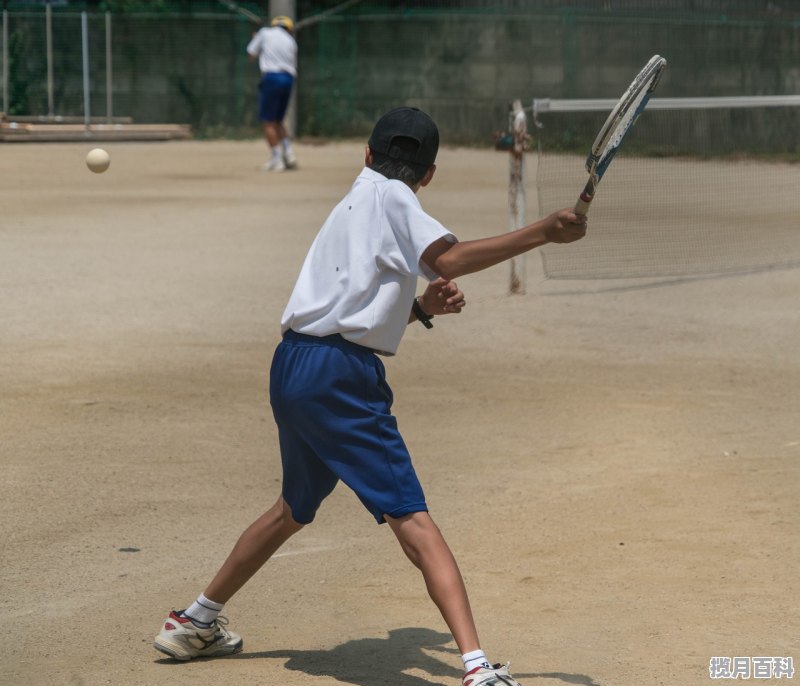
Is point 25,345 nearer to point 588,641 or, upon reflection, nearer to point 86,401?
point 86,401

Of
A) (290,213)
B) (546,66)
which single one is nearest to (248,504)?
(290,213)

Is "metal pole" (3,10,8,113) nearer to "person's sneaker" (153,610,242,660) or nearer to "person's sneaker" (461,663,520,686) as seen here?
"person's sneaker" (153,610,242,660)

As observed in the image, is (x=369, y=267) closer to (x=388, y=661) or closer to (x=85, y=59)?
(x=388, y=661)

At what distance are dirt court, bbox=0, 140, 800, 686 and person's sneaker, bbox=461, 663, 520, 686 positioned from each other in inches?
16.9

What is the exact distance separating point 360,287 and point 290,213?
11016 millimetres

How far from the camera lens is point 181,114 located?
984 inches

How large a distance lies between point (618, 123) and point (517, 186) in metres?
7.14

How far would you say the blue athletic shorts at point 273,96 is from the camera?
733 inches

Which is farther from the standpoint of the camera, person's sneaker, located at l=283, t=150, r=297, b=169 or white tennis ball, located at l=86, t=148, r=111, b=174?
person's sneaker, located at l=283, t=150, r=297, b=169

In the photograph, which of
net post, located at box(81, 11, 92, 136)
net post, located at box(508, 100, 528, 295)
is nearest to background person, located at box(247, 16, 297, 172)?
net post, located at box(81, 11, 92, 136)

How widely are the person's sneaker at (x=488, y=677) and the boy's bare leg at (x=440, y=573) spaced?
Result: 0.07 metres

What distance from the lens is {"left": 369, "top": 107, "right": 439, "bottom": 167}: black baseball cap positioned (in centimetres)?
396

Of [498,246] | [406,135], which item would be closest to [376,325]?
[498,246]

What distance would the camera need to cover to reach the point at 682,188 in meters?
16.4
